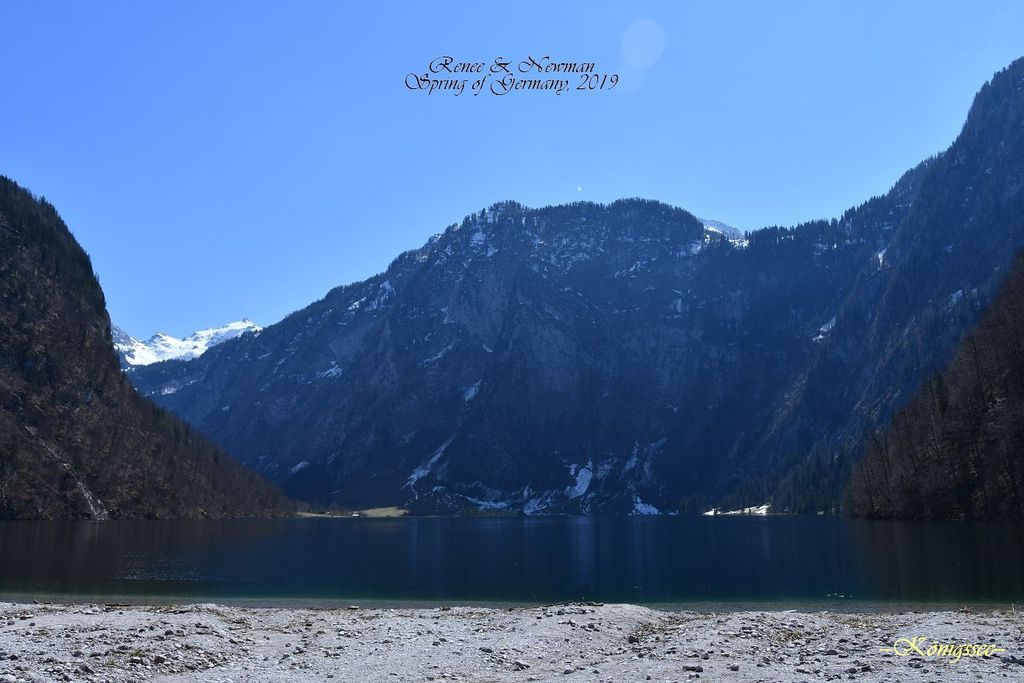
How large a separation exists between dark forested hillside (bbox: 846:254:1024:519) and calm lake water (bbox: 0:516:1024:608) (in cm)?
1388

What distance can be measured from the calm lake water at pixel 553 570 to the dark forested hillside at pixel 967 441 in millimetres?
13878

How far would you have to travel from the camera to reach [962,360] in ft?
511

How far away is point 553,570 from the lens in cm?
7694

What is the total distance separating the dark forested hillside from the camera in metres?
120

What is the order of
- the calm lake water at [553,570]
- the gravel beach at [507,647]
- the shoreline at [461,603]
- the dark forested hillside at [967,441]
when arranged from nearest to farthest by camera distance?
1. the gravel beach at [507,647]
2. the shoreline at [461,603]
3. the calm lake water at [553,570]
4. the dark forested hillside at [967,441]

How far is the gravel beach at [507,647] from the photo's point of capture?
993 inches

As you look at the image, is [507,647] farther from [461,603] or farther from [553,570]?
[553,570]

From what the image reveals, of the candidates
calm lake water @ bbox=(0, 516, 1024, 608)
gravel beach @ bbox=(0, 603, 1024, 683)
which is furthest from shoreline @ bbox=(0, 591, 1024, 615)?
gravel beach @ bbox=(0, 603, 1024, 683)

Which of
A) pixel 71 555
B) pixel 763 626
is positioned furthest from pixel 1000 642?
pixel 71 555

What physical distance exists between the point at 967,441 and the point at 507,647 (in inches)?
4874

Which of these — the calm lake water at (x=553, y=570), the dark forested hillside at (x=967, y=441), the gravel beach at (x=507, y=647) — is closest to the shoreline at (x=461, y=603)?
the calm lake water at (x=553, y=570)

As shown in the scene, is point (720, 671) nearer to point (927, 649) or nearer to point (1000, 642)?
point (927, 649)

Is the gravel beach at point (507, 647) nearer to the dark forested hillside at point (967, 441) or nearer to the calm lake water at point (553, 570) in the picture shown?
the calm lake water at point (553, 570)

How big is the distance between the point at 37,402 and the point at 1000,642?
20504 cm
